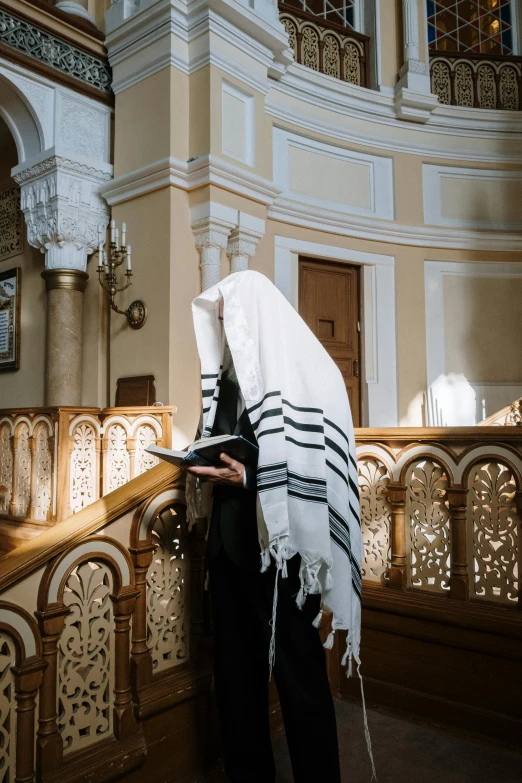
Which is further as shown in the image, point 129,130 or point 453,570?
point 129,130

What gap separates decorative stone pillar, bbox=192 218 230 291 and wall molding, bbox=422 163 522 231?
278 centimetres

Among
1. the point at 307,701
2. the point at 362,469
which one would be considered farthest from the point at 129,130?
the point at 307,701

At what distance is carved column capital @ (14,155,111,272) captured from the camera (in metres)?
5.08

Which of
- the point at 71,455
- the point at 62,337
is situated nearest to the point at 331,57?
the point at 62,337

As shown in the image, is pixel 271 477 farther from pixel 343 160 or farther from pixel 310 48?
pixel 310 48

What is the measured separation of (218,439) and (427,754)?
4.81ft

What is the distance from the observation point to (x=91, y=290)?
214 inches

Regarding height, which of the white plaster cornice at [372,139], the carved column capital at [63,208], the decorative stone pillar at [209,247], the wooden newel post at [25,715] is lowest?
the wooden newel post at [25,715]

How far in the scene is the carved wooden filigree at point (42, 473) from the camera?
3.88m

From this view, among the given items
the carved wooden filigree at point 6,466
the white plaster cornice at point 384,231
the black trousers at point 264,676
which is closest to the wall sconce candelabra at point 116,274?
the carved wooden filigree at point 6,466

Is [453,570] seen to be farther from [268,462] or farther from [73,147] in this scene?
[73,147]

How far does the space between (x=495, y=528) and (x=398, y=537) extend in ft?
1.32

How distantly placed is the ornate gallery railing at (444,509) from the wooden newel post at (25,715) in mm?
1511

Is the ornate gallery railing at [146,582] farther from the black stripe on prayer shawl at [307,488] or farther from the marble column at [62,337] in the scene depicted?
the marble column at [62,337]
